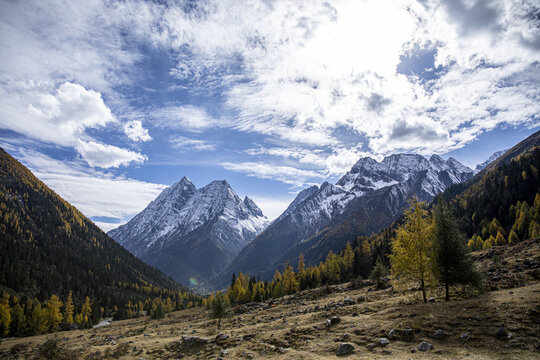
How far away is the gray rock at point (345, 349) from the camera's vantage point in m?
18.1

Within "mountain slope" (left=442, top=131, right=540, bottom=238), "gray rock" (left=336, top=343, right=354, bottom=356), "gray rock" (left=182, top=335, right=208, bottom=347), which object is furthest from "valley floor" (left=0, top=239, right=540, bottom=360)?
"mountain slope" (left=442, top=131, right=540, bottom=238)

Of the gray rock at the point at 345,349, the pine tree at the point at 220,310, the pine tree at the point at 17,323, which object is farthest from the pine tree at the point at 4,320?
the gray rock at the point at 345,349

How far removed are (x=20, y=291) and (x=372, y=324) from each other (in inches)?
6653

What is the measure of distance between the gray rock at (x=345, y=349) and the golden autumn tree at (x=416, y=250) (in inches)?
598

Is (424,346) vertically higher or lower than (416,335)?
higher

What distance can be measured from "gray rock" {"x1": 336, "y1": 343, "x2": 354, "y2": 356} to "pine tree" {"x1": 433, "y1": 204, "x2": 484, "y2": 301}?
15.7 m

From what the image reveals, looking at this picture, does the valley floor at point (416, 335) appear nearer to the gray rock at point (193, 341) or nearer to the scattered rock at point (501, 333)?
the gray rock at point (193, 341)

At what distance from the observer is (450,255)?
2759 centimetres

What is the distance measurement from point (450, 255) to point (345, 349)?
17.5 metres

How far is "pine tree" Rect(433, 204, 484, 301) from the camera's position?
26.4 meters

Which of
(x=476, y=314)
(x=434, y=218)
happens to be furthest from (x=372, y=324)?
(x=434, y=218)

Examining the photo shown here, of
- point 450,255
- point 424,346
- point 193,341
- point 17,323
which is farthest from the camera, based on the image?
point 17,323

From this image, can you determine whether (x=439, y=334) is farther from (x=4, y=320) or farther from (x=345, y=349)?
(x=4, y=320)

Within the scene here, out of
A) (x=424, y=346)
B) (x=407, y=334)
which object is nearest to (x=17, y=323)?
(x=407, y=334)
